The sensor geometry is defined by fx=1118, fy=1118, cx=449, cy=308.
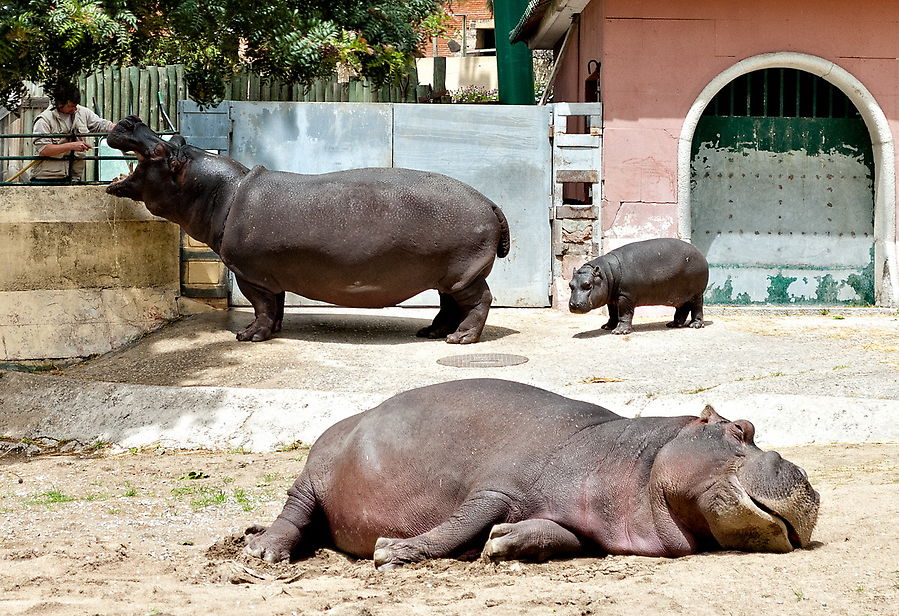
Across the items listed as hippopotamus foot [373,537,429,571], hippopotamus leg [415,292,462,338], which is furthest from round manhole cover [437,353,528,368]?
hippopotamus foot [373,537,429,571]

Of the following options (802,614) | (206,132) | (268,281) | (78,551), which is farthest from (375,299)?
(802,614)

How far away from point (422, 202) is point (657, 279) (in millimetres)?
2326

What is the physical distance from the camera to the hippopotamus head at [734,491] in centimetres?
340

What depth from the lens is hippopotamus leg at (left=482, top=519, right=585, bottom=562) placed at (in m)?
3.73

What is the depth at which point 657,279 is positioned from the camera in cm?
1027

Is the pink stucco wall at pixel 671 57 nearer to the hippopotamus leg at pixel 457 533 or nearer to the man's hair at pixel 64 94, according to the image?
the man's hair at pixel 64 94

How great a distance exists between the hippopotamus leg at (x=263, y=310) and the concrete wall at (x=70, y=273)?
1.12 metres

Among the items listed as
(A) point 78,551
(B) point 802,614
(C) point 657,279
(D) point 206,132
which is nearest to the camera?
(B) point 802,614

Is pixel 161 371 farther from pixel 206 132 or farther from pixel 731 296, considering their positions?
pixel 731 296

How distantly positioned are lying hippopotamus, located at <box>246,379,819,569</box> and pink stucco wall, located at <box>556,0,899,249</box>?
8.43 m

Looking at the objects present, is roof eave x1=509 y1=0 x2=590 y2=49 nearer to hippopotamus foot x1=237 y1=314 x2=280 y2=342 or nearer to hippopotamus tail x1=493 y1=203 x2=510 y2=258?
hippopotamus tail x1=493 y1=203 x2=510 y2=258

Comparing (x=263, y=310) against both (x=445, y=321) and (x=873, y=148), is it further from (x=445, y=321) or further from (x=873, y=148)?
(x=873, y=148)

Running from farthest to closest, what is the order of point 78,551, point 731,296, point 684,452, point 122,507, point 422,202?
point 731,296
point 422,202
point 122,507
point 78,551
point 684,452

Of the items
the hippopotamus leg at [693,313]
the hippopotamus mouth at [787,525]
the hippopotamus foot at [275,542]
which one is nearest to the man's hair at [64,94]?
the hippopotamus leg at [693,313]
